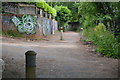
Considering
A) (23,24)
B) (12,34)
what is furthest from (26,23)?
(12,34)

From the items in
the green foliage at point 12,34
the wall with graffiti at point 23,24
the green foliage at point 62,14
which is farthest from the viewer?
the green foliage at point 62,14

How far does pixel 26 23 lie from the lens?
2041 centimetres

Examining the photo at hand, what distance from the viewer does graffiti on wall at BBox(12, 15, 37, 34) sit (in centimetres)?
2012

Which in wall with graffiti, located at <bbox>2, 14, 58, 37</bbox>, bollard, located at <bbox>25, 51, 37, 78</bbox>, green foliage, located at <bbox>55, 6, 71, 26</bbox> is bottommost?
bollard, located at <bbox>25, 51, 37, 78</bbox>

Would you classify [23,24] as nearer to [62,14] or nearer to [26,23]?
[26,23]

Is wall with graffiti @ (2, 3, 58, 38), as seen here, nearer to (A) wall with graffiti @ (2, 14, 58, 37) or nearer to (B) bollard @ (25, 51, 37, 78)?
(A) wall with graffiti @ (2, 14, 58, 37)

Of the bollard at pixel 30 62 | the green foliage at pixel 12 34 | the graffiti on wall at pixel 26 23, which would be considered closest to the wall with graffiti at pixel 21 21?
the graffiti on wall at pixel 26 23

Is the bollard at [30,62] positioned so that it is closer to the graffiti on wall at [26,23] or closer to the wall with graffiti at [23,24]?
the wall with graffiti at [23,24]

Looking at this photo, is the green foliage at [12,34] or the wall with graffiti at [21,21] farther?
the wall with graffiti at [21,21]

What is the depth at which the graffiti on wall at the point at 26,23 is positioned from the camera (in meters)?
20.1

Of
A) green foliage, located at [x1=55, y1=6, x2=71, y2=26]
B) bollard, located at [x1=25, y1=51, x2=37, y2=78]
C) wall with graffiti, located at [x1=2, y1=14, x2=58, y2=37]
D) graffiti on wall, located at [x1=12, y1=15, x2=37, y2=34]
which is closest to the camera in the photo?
bollard, located at [x1=25, y1=51, x2=37, y2=78]

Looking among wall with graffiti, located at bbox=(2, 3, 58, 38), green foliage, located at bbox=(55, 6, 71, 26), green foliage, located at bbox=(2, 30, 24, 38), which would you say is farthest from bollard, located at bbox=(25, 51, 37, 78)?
green foliage, located at bbox=(55, 6, 71, 26)

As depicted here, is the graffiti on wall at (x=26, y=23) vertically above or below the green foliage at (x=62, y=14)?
below

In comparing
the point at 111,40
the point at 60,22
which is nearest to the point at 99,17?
the point at 111,40
